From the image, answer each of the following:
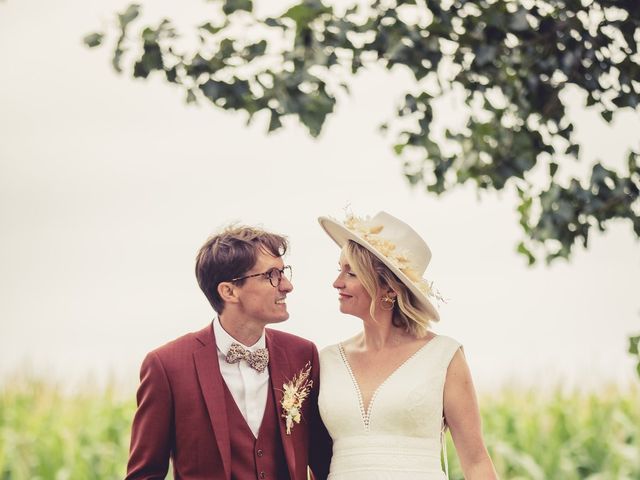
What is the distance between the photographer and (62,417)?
1011 centimetres

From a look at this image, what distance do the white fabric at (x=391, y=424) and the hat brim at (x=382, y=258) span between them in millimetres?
189

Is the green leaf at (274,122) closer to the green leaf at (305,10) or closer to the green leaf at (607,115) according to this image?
the green leaf at (305,10)

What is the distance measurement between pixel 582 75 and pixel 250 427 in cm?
268

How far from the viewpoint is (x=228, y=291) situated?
13.1 ft

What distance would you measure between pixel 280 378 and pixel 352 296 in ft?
1.54

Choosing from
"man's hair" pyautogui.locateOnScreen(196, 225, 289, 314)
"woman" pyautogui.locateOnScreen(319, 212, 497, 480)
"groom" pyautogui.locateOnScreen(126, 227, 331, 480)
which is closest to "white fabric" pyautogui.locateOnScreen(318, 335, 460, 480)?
"woman" pyautogui.locateOnScreen(319, 212, 497, 480)

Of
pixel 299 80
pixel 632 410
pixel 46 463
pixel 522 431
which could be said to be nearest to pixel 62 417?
pixel 46 463

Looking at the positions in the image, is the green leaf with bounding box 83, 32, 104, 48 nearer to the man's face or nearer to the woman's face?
the man's face

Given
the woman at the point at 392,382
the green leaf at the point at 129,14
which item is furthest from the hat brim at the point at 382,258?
the green leaf at the point at 129,14

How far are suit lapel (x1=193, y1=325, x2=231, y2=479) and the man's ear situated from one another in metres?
0.16

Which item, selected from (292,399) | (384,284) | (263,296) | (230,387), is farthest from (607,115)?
(230,387)

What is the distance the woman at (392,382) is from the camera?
4.11m

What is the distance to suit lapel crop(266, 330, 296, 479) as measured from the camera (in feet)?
12.7

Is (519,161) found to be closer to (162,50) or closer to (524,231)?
(524,231)
